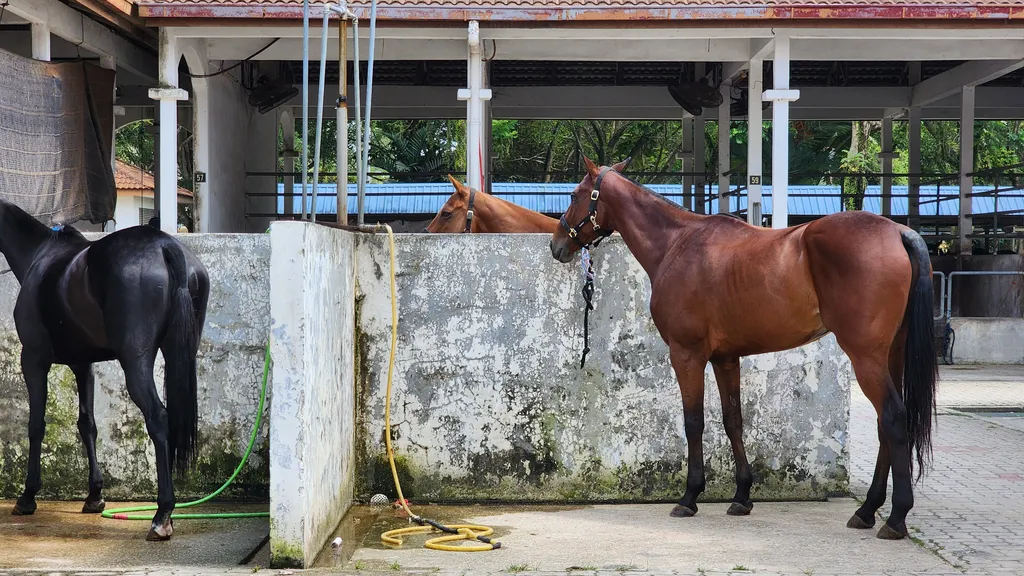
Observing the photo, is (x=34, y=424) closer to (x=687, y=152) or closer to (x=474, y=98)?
(x=474, y=98)

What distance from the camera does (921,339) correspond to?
5.39 metres

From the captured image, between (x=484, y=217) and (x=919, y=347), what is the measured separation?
146 inches

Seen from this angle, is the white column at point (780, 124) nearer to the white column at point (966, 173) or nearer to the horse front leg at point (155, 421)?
the white column at point (966, 173)

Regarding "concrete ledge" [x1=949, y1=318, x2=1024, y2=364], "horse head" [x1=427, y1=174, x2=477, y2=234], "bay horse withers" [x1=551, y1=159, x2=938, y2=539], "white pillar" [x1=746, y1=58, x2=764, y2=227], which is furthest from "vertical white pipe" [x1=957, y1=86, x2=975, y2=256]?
"bay horse withers" [x1=551, y1=159, x2=938, y2=539]

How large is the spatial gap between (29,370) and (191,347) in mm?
1089

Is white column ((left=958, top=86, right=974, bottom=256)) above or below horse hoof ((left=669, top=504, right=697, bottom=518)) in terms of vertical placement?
above

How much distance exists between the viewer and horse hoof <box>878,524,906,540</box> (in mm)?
5344

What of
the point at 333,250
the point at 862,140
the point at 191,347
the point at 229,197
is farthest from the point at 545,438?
the point at 862,140

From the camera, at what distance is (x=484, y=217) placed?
8109 mm

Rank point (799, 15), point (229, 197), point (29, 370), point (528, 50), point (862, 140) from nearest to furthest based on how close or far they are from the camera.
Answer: point (29, 370) → point (799, 15) → point (528, 50) → point (229, 197) → point (862, 140)

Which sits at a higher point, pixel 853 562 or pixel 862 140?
pixel 862 140

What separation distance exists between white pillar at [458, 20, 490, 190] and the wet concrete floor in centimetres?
703

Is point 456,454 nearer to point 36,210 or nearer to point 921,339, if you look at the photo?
point 921,339

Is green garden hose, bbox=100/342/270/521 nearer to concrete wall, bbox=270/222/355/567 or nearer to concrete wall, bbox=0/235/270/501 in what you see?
concrete wall, bbox=0/235/270/501
